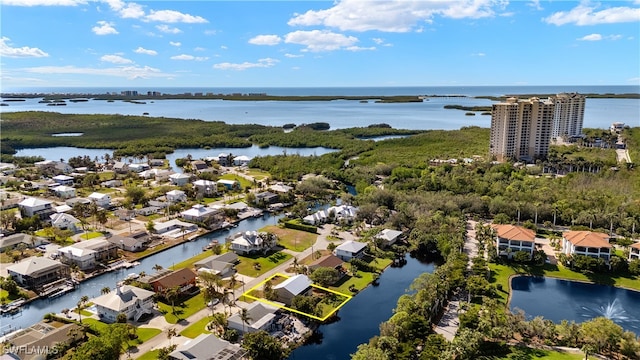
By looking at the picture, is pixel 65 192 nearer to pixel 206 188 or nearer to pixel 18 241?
pixel 206 188

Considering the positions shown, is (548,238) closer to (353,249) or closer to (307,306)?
(353,249)

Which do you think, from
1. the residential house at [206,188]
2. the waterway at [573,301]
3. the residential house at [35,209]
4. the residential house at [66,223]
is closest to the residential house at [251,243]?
the residential house at [66,223]

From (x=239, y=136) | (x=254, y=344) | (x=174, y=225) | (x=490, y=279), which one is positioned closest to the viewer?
(x=254, y=344)

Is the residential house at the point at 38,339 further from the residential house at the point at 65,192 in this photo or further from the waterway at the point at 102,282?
the residential house at the point at 65,192

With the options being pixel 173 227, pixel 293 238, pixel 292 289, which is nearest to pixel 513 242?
pixel 293 238

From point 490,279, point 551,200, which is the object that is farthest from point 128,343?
point 551,200

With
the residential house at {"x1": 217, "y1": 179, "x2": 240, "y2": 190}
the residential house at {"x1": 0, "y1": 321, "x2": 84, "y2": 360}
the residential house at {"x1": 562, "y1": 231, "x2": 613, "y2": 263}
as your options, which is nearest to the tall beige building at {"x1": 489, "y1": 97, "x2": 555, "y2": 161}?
the residential house at {"x1": 562, "y1": 231, "x2": 613, "y2": 263}
